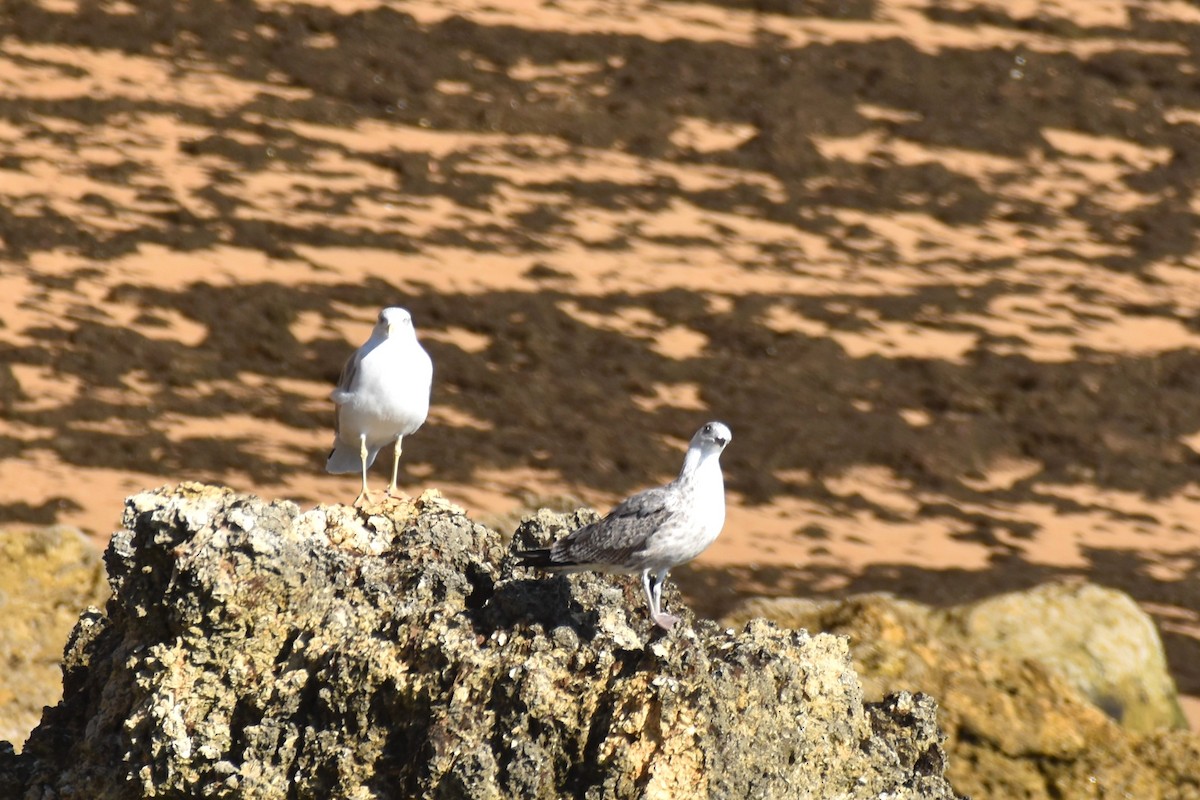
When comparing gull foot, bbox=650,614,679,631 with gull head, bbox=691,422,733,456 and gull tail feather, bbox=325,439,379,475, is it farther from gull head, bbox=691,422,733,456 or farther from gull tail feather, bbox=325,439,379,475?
gull tail feather, bbox=325,439,379,475

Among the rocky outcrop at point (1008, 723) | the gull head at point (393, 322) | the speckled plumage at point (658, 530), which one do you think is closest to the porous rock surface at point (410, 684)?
the speckled plumage at point (658, 530)

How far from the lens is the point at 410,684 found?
4.87 meters

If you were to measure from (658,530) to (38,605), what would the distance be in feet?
13.8

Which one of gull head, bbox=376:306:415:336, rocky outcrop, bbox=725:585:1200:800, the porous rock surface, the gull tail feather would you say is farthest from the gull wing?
rocky outcrop, bbox=725:585:1200:800

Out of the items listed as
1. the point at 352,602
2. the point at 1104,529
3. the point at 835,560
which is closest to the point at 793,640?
the point at 352,602

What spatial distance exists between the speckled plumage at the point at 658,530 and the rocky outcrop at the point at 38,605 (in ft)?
11.6

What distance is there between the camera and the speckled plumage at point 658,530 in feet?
16.4

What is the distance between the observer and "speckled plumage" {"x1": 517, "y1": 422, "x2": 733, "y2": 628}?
4988 millimetres

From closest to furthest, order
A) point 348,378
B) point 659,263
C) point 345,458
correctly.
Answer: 1. point 348,378
2. point 345,458
3. point 659,263

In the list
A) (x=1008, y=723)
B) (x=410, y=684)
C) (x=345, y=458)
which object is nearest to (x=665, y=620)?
(x=410, y=684)

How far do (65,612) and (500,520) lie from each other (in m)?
2.69

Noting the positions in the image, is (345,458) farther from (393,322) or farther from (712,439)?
(712,439)

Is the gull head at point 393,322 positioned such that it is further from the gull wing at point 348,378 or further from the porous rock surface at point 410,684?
the porous rock surface at point 410,684

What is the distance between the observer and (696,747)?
4.67 meters
